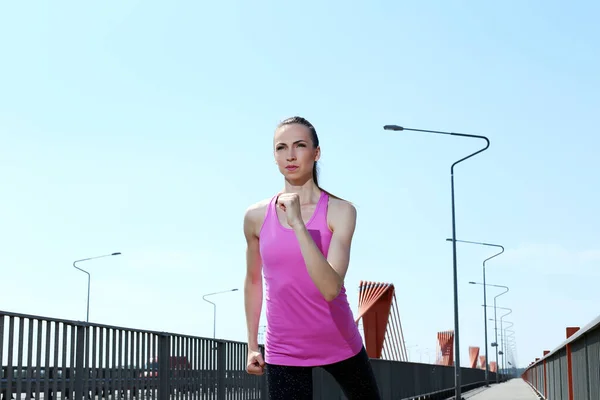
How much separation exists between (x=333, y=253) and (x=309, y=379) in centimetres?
55

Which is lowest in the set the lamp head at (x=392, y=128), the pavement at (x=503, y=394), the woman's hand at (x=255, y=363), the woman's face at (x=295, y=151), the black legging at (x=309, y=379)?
the pavement at (x=503, y=394)

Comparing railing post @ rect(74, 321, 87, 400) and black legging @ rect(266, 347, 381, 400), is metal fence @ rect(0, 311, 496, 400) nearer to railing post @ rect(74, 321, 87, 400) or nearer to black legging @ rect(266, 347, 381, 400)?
railing post @ rect(74, 321, 87, 400)

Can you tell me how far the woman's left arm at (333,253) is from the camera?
3.63 meters

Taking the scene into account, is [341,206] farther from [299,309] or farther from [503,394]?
[503,394]

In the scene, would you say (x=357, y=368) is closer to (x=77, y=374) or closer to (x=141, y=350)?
(x=77, y=374)

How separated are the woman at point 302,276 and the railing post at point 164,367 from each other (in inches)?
266

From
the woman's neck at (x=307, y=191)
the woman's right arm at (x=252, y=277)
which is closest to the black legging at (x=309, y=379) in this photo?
the woman's right arm at (x=252, y=277)

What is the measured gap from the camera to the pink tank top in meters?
3.86

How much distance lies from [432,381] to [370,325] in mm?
12164

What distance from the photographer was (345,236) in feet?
12.8

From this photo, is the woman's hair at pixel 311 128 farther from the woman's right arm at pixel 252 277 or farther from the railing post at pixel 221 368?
the railing post at pixel 221 368

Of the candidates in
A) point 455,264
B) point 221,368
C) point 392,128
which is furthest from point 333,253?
point 455,264

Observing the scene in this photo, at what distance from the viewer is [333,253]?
3.85 metres

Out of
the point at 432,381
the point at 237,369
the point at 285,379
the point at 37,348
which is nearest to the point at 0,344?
the point at 37,348
